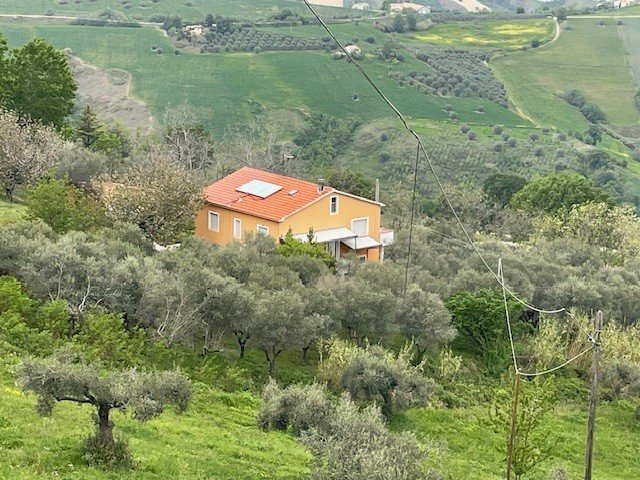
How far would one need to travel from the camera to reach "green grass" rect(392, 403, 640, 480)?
766 inches

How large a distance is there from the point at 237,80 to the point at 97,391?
291ft

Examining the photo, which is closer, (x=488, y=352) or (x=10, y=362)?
(x=10, y=362)

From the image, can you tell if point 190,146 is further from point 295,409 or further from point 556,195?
point 295,409

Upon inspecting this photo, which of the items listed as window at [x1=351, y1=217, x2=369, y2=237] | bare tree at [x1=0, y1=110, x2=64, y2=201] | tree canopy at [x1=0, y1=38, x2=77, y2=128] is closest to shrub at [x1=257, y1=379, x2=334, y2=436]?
window at [x1=351, y1=217, x2=369, y2=237]

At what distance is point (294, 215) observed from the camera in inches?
1328

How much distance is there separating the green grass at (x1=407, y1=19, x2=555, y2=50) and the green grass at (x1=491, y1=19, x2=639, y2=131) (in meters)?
3.51

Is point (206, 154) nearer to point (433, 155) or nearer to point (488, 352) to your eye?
point (488, 352)

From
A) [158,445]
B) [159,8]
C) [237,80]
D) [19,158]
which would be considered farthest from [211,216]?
[159,8]

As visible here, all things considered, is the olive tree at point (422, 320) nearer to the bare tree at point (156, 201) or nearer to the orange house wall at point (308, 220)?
the bare tree at point (156, 201)

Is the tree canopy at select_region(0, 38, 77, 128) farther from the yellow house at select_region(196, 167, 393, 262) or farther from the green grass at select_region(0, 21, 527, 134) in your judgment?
the green grass at select_region(0, 21, 527, 134)

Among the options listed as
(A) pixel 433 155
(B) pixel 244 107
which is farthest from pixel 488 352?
(B) pixel 244 107

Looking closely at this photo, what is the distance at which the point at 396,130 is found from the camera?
9094 centimetres

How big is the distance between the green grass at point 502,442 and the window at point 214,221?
51.1 ft

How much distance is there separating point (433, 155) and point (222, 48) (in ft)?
109
